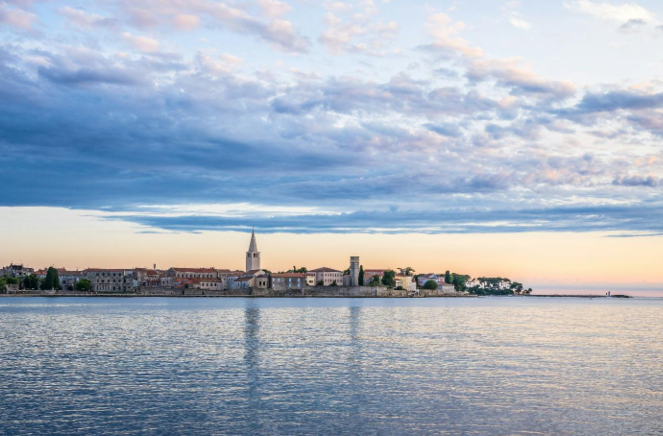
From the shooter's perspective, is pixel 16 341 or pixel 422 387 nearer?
pixel 422 387

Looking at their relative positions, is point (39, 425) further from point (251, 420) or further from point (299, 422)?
point (299, 422)

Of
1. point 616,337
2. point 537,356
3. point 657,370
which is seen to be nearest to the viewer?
point 657,370

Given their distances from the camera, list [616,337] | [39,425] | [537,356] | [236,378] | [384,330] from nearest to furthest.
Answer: [39,425]
[236,378]
[537,356]
[616,337]
[384,330]

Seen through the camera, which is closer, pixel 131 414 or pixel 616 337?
pixel 131 414

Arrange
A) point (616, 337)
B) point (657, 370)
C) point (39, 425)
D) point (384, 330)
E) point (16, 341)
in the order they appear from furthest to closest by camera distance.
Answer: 1. point (384, 330)
2. point (616, 337)
3. point (16, 341)
4. point (657, 370)
5. point (39, 425)

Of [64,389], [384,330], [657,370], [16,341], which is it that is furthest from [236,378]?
[384,330]

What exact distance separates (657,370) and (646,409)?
11.5 meters

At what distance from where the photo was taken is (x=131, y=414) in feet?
78.1

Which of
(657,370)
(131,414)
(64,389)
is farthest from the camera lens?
(657,370)

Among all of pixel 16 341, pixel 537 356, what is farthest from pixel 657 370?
pixel 16 341

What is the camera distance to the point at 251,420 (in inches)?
907

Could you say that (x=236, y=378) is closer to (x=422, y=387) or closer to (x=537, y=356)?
(x=422, y=387)

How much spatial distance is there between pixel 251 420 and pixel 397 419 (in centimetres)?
512

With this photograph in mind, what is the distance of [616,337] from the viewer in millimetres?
56281
